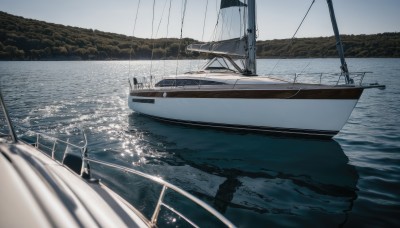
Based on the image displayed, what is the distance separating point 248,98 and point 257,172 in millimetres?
3052

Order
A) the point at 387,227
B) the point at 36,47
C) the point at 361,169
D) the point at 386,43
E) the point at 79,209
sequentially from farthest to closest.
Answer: the point at 386,43
the point at 36,47
the point at 361,169
the point at 387,227
the point at 79,209

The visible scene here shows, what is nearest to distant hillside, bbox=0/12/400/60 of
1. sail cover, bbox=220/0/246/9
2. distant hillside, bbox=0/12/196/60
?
distant hillside, bbox=0/12/196/60

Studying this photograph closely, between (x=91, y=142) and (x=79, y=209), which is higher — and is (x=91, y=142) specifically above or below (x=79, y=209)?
below

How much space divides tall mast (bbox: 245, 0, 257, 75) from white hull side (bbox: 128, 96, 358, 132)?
9.66 ft

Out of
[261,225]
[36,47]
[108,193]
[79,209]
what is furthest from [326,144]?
[36,47]

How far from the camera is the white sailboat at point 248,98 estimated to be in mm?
8523

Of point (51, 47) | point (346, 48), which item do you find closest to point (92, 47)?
point (51, 47)

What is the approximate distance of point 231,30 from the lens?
11883 mm

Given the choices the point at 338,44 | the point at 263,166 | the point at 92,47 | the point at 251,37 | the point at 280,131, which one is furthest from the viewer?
the point at 92,47

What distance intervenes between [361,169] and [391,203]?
1895mm

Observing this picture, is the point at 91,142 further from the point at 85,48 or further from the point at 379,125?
the point at 85,48

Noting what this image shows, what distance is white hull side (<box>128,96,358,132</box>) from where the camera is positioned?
856cm

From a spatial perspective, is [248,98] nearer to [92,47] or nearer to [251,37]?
[251,37]

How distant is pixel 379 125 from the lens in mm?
11359
